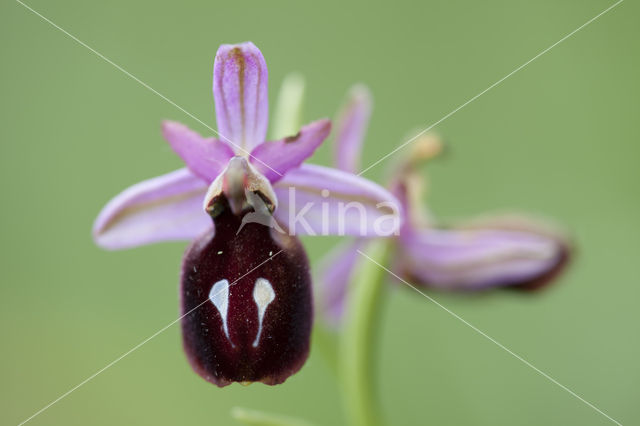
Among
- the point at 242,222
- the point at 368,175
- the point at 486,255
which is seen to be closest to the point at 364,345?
the point at 486,255

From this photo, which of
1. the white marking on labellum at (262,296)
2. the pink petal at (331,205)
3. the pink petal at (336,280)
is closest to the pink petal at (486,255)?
the pink petal at (336,280)

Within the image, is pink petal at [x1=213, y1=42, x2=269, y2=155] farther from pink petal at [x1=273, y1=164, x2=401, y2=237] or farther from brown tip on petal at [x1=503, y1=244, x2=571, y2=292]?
brown tip on petal at [x1=503, y1=244, x2=571, y2=292]

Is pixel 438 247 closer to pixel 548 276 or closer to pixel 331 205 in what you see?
pixel 548 276

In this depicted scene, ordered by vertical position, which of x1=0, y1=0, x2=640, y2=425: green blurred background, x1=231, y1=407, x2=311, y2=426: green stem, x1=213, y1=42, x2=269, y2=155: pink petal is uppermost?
x1=0, y1=0, x2=640, y2=425: green blurred background

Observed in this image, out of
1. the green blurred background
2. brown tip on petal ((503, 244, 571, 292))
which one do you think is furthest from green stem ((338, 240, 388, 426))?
the green blurred background

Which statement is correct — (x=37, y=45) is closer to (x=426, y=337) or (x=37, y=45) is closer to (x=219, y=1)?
(x=219, y=1)

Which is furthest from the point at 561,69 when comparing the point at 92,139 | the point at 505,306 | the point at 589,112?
the point at 92,139

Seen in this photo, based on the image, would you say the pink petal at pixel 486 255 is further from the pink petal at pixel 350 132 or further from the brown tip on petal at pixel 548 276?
the pink petal at pixel 350 132
